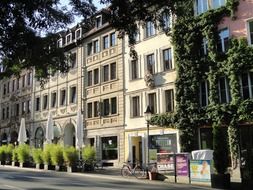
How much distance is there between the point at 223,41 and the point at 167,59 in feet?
16.3

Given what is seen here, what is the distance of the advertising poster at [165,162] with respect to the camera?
21323 mm

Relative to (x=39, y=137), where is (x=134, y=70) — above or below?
above

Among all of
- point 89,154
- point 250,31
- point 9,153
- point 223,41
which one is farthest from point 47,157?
point 250,31

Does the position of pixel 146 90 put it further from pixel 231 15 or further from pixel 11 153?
pixel 11 153

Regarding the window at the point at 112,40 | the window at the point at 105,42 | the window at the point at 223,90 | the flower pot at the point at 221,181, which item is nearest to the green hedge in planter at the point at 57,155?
the window at the point at 112,40

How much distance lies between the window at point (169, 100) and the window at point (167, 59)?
5.85 ft

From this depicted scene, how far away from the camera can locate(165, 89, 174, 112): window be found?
29.9 m

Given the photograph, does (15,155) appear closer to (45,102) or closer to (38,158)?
(38,158)

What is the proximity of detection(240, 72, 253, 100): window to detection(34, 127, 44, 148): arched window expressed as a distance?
26.6m

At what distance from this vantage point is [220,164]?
1936 centimetres

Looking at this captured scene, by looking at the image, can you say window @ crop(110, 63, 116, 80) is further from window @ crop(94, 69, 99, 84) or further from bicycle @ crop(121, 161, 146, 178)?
bicycle @ crop(121, 161, 146, 178)

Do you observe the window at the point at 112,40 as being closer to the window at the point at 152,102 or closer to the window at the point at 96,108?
the window at the point at 96,108

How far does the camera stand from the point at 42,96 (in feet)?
152

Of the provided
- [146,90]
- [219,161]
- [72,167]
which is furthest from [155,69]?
[219,161]
